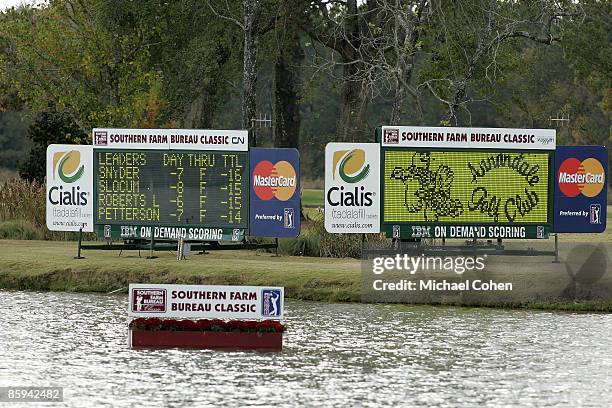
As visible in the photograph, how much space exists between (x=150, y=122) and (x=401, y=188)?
2305cm

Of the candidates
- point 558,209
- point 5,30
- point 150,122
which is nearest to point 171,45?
point 150,122

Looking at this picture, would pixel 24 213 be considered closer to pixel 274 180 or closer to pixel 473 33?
pixel 274 180

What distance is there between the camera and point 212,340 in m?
23.8

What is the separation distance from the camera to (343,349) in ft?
77.7

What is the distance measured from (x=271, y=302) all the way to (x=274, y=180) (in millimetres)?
10842

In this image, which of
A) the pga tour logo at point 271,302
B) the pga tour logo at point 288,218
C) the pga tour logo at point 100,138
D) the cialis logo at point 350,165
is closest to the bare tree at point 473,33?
the cialis logo at point 350,165

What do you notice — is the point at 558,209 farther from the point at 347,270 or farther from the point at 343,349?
the point at 343,349

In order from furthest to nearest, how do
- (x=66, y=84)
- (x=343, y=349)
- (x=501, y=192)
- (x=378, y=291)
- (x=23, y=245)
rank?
1. (x=66, y=84)
2. (x=23, y=245)
3. (x=501, y=192)
4. (x=378, y=291)
5. (x=343, y=349)

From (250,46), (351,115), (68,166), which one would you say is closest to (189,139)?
(68,166)

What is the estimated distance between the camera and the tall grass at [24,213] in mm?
42594

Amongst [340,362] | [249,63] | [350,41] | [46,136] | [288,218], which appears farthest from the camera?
[46,136]

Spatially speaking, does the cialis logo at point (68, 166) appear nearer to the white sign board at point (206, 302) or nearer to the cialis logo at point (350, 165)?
the cialis logo at point (350, 165)

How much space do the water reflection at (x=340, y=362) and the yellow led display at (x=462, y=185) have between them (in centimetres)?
459

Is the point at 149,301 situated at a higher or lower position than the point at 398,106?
lower
